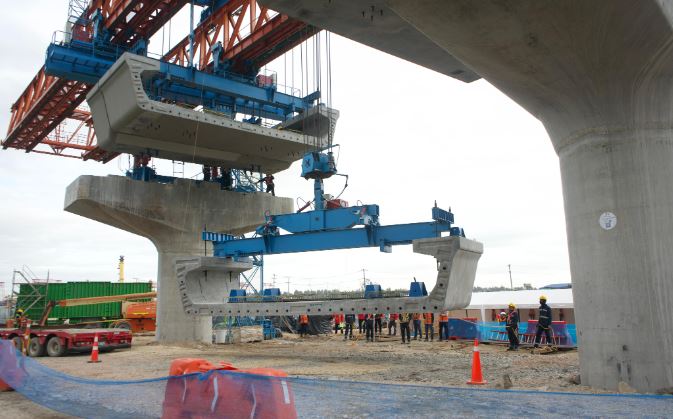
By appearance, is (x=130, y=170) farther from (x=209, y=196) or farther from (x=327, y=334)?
(x=327, y=334)

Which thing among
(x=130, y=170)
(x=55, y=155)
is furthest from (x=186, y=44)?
(x=55, y=155)

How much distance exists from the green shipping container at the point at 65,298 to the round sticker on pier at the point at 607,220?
87.2 ft

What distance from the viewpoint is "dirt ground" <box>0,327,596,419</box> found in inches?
336

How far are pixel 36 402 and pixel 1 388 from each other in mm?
1821

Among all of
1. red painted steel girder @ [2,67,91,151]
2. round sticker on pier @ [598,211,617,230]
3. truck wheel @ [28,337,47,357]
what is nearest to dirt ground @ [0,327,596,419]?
truck wheel @ [28,337,47,357]

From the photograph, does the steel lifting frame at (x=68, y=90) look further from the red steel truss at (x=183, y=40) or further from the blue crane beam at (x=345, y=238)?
the blue crane beam at (x=345, y=238)

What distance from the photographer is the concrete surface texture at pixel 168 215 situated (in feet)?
65.7

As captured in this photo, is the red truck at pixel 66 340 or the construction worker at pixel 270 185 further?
the construction worker at pixel 270 185

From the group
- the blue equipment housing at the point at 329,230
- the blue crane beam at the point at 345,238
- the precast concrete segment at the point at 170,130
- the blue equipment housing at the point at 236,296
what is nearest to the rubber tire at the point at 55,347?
the blue equipment housing at the point at 236,296

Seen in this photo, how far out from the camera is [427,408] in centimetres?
477

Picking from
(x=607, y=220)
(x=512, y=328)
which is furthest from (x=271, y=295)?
(x=607, y=220)

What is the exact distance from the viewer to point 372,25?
33.0 feet

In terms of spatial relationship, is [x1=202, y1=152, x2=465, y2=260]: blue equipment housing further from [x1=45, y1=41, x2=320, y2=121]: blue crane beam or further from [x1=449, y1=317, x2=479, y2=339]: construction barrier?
[x1=449, y1=317, x2=479, y2=339]: construction barrier

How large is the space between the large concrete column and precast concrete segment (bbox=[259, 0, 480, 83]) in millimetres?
2125
